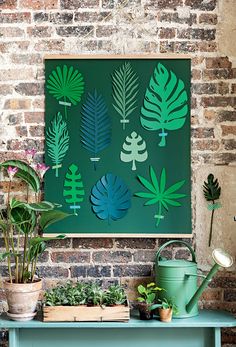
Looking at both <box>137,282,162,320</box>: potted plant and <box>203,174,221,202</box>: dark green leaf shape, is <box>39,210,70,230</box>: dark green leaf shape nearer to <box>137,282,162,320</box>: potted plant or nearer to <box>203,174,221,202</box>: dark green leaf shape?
<box>137,282,162,320</box>: potted plant

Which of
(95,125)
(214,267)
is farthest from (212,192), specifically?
(95,125)

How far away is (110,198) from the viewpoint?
317 cm

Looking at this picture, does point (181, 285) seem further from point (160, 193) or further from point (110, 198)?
point (110, 198)

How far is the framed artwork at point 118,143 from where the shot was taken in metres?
3.16

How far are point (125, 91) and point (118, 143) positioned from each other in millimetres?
330

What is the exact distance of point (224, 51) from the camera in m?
3.22

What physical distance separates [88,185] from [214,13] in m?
1.35

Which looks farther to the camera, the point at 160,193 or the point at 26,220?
the point at 160,193

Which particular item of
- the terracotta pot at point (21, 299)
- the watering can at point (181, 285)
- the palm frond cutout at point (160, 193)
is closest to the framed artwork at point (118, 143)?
the palm frond cutout at point (160, 193)

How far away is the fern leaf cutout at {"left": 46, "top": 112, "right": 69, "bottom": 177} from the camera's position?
3188mm

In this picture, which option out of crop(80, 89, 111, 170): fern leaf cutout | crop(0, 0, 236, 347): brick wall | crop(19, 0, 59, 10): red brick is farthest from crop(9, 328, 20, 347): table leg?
crop(19, 0, 59, 10): red brick

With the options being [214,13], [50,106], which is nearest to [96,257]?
[50,106]

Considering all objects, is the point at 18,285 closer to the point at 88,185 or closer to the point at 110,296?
the point at 110,296

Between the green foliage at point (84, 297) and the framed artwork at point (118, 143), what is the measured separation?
368mm
